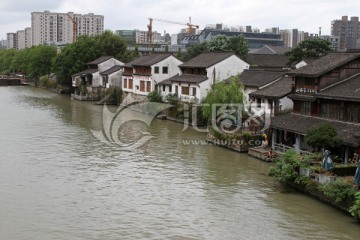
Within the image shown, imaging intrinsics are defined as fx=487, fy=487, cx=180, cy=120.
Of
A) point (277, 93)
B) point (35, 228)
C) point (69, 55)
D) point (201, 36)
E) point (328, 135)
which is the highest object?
point (201, 36)

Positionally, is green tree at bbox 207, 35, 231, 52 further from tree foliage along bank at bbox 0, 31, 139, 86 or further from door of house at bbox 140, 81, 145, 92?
tree foliage along bank at bbox 0, 31, 139, 86

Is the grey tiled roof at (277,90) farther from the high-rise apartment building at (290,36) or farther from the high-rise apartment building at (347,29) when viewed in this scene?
the high-rise apartment building at (290,36)

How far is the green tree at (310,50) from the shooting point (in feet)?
196

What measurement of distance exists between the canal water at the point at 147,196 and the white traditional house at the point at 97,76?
30.7 meters

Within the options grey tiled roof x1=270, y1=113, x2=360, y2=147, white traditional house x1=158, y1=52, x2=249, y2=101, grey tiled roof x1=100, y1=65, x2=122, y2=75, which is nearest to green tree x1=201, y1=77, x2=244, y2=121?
grey tiled roof x1=270, y1=113, x2=360, y2=147

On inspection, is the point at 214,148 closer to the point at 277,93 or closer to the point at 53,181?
the point at 277,93

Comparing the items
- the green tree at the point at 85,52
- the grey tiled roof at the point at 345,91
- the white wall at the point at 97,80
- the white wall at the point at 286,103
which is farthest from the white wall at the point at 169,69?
the grey tiled roof at the point at 345,91

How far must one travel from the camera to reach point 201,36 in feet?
437

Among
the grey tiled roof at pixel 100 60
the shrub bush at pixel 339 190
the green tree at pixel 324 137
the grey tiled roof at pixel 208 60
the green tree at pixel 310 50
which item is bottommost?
the shrub bush at pixel 339 190

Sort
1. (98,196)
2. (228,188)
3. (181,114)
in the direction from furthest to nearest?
1. (181,114)
2. (228,188)
3. (98,196)

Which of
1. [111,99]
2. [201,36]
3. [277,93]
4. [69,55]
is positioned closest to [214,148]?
[277,93]

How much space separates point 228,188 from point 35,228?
9.24 meters

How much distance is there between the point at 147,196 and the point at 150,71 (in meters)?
34.4

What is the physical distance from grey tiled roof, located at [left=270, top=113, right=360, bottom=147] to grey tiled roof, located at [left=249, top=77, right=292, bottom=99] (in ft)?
8.29
